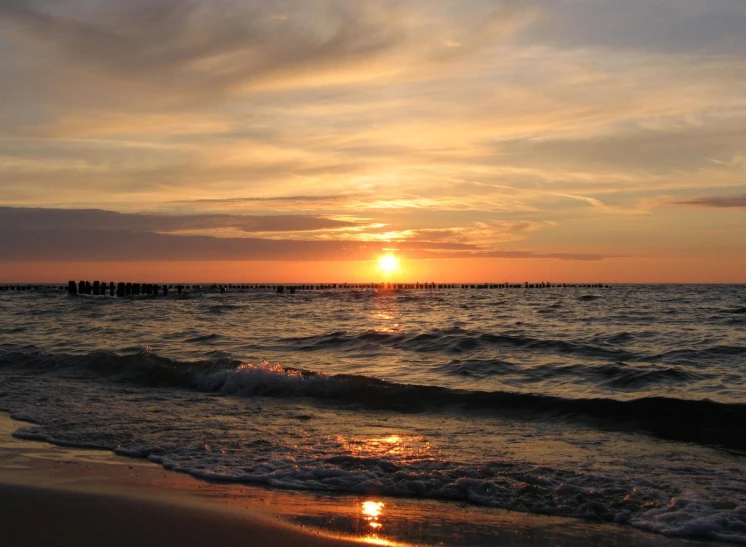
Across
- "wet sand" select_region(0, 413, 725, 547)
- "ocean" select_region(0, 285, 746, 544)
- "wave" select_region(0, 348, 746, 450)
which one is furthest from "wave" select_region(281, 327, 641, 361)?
"wet sand" select_region(0, 413, 725, 547)

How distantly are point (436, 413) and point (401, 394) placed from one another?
3.91 ft

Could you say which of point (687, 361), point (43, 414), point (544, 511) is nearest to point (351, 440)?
point (544, 511)

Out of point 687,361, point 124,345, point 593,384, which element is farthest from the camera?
point 124,345

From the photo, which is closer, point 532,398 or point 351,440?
point 351,440

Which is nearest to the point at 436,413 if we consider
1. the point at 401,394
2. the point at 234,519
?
the point at 401,394

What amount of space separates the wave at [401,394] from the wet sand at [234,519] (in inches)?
177

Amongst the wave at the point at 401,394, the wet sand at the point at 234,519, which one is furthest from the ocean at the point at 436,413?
the wet sand at the point at 234,519

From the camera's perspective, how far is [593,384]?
1248 centimetres

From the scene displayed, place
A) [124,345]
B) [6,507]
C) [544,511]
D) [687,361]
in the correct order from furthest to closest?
[124,345] < [687,361] < [544,511] < [6,507]

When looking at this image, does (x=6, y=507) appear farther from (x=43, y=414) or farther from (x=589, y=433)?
(x=589, y=433)

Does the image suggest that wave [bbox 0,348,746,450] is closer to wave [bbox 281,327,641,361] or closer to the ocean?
the ocean

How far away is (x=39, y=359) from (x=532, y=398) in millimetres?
11736

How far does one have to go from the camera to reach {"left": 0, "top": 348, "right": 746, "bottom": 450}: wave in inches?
379

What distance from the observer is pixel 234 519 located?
17.7 ft
